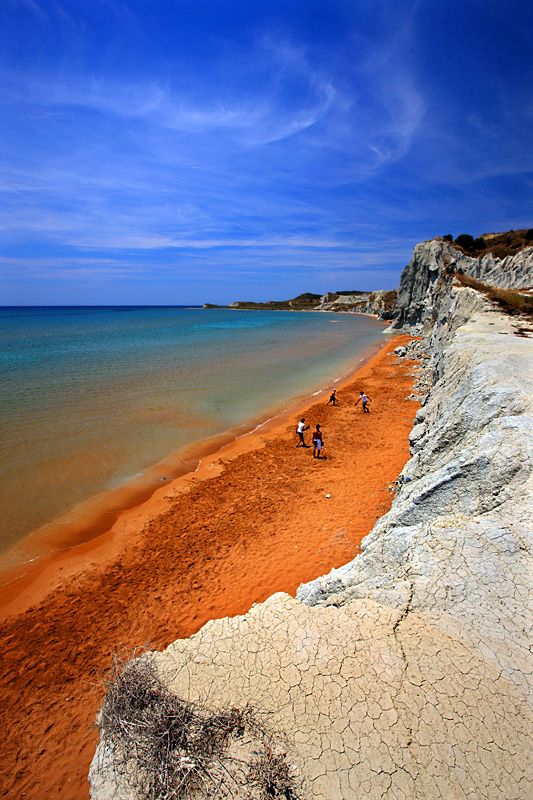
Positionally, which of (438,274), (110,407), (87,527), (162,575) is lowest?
(87,527)

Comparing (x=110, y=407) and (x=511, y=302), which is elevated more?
(x=511, y=302)

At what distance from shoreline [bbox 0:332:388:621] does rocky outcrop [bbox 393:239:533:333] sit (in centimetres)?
2666

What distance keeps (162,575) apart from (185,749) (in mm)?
5993

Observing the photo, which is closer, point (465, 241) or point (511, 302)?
point (511, 302)

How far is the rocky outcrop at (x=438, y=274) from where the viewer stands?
3309 centimetres

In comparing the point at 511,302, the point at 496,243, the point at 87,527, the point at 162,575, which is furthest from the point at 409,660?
the point at 496,243

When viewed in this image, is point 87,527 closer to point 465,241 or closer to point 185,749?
point 185,749

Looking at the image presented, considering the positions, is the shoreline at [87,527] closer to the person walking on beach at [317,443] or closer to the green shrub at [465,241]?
the person walking on beach at [317,443]

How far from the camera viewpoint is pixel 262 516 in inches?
425

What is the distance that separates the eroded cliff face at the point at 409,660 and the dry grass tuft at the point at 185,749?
9 centimetres

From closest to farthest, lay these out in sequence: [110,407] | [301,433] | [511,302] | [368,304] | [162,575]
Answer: [162,575]
[301,433]
[511,302]
[110,407]
[368,304]

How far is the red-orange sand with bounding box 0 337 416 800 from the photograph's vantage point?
224 inches

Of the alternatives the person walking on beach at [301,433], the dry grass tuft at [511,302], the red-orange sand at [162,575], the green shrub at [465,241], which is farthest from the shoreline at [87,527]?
the green shrub at [465,241]

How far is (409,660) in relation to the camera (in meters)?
3.54
